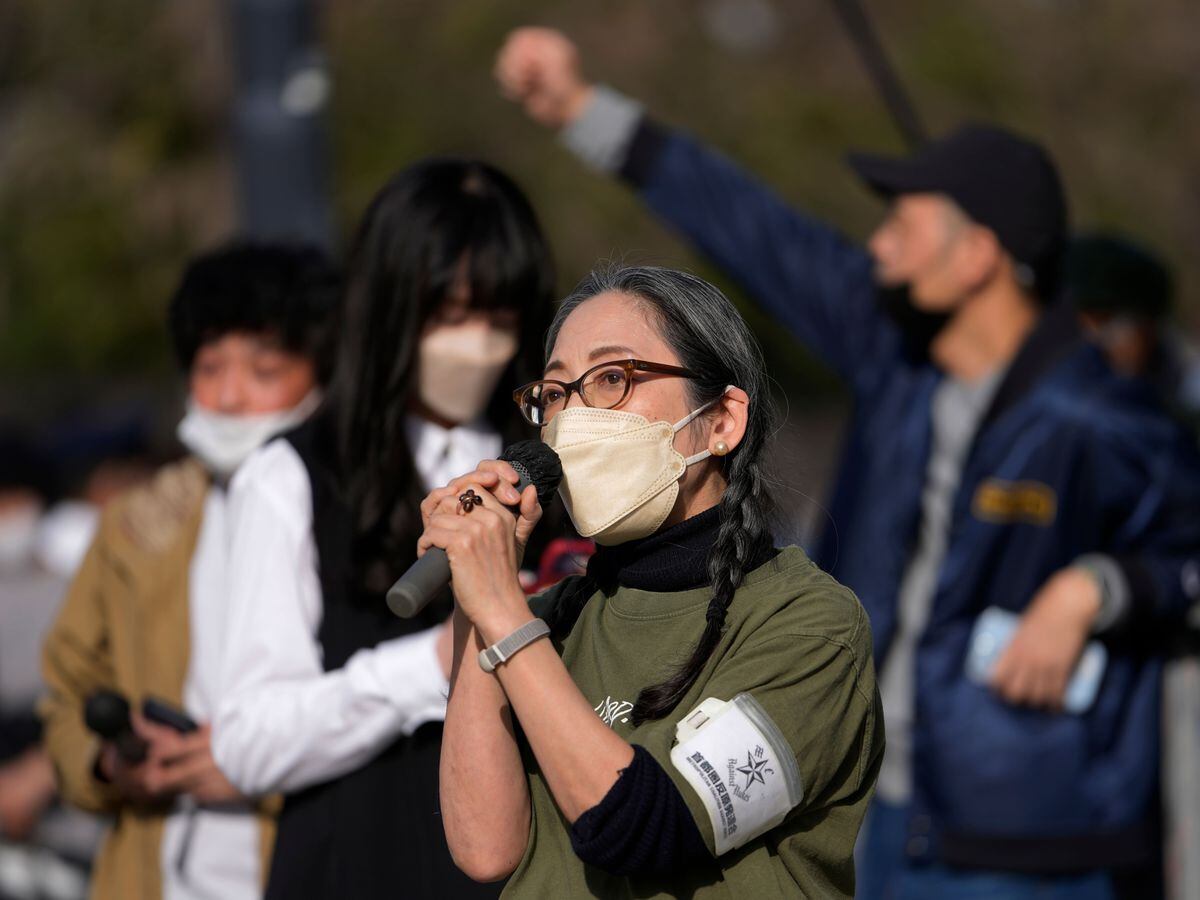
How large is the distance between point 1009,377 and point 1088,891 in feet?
4.09

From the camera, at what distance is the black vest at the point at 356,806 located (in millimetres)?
2762

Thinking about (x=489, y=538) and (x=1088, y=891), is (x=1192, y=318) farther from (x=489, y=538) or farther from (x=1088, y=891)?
(x=489, y=538)

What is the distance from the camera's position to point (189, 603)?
3365 mm

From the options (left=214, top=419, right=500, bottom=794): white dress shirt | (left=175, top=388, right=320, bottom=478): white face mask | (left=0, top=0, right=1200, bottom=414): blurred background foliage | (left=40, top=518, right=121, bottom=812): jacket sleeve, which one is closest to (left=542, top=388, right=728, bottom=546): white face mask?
(left=214, top=419, right=500, bottom=794): white dress shirt

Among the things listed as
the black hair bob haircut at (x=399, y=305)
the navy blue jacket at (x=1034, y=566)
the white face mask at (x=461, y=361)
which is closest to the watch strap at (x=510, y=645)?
the black hair bob haircut at (x=399, y=305)

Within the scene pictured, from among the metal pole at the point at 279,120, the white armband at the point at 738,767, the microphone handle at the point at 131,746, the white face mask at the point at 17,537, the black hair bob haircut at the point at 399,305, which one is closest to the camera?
the white armband at the point at 738,767

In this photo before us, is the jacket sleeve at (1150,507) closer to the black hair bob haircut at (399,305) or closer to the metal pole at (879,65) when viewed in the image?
the metal pole at (879,65)

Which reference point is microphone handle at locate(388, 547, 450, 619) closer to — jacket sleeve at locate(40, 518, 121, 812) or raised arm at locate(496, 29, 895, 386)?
jacket sleeve at locate(40, 518, 121, 812)

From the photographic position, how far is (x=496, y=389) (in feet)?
10.5

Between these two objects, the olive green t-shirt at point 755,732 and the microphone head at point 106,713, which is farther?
the microphone head at point 106,713

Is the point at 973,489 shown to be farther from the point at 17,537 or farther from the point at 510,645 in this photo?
the point at 17,537

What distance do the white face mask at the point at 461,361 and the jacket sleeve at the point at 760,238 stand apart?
1624 millimetres

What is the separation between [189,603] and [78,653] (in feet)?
1.17

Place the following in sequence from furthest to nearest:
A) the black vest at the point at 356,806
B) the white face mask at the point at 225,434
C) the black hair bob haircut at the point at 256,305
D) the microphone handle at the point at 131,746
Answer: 1. the black hair bob haircut at the point at 256,305
2. the white face mask at the point at 225,434
3. the microphone handle at the point at 131,746
4. the black vest at the point at 356,806
